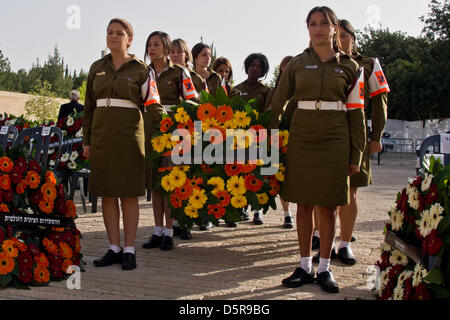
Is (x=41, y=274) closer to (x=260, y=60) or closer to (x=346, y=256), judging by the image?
(x=346, y=256)

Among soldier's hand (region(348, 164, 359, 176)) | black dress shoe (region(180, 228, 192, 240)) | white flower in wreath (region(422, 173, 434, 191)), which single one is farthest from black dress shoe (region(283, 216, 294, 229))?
white flower in wreath (region(422, 173, 434, 191))

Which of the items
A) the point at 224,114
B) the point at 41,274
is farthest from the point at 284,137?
the point at 41,274

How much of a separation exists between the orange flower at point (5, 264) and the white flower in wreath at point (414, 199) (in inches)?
115

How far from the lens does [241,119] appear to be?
5.04 meters

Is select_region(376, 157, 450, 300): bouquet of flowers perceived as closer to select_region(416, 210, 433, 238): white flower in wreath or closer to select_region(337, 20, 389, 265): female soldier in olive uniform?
select_region(416, 210, 433, 238): white flower in wreath

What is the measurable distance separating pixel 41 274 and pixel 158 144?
1.70m

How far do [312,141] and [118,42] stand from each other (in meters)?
1.95

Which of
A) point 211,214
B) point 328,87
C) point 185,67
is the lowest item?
point 211,214

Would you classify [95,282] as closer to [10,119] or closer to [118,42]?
[118,42]

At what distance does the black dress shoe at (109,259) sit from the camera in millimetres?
4803

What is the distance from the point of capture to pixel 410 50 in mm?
40938

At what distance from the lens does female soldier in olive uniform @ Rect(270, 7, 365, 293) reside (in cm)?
423

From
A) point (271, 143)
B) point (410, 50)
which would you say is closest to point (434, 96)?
point (410, 50)

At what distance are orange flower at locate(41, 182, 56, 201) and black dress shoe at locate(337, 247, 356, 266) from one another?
2.76 meters
